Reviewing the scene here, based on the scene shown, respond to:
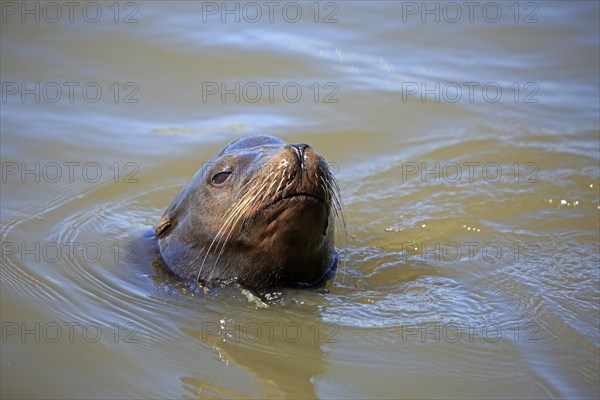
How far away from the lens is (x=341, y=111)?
9016mm

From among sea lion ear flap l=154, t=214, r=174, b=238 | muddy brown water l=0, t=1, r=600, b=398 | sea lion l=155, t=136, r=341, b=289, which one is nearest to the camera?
muddy brown water l=0, t=1, r=600, b=398

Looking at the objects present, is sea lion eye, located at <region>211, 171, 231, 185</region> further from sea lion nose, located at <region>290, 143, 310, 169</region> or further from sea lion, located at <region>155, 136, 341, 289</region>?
sea lion nose, located at <region>290, 143, 310, 169</region>

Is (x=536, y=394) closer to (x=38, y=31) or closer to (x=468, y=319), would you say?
(x=468, y=319)

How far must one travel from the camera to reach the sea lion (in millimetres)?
4941

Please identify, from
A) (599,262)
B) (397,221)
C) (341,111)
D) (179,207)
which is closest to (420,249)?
(397,221)

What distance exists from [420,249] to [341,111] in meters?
2.92

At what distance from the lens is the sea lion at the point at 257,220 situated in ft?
16.2

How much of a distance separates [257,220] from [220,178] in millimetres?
560

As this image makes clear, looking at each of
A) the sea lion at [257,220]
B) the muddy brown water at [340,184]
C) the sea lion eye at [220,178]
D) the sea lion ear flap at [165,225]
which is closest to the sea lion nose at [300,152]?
the sea lion at [257,220]

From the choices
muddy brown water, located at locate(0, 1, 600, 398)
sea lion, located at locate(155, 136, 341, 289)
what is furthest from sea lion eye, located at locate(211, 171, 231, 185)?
muddy brown water, located at locate(0, 1, 600, 398)

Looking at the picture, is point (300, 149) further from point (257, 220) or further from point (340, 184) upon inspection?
point (340, 184)

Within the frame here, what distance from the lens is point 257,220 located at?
16.6 ft

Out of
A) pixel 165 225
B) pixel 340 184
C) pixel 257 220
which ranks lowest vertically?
pixel 340 184

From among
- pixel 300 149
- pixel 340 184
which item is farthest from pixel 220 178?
pixel 340 184
